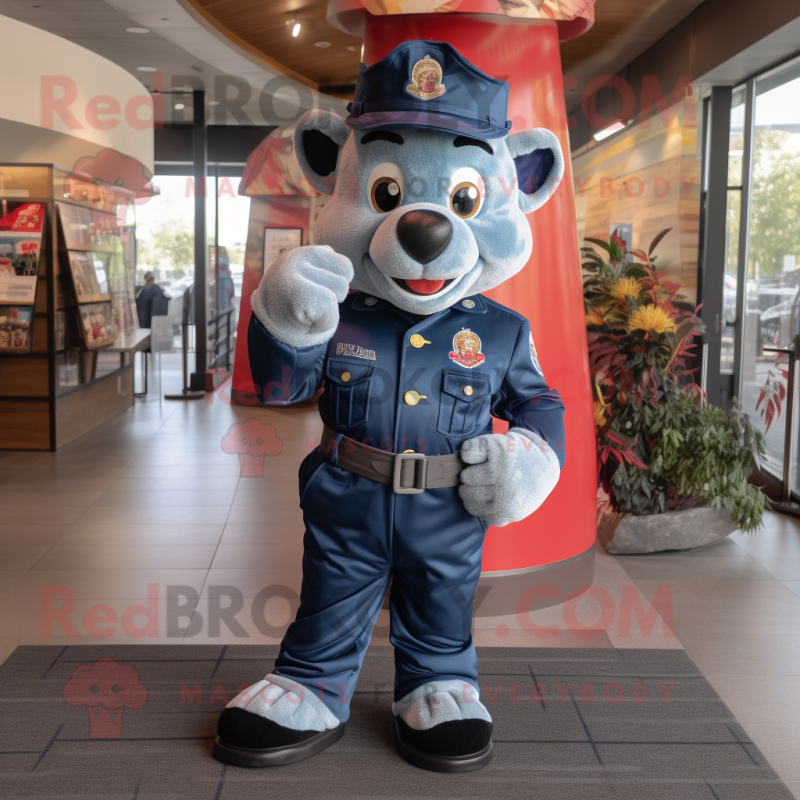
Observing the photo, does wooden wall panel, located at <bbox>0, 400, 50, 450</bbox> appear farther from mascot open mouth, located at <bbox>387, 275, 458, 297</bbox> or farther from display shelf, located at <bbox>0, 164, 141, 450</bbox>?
mascot open mouth, located at <bbox>387, 275, 458, 297</bbox>

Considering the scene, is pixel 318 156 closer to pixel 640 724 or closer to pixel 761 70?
pixel 640 724

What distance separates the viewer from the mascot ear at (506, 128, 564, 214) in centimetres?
193

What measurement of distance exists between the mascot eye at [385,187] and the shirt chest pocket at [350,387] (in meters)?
0.33

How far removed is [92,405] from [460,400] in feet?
17.0

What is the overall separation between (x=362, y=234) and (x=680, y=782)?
136cm

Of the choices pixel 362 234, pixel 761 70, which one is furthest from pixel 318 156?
Answer: pixel 761 70

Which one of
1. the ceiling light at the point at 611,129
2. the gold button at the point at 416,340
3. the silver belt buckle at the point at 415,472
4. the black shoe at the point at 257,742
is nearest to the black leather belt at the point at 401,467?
the silver belt buckle at the point at 415,472

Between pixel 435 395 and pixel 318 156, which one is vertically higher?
pixel 318 156

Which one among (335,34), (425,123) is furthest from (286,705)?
(335,34)

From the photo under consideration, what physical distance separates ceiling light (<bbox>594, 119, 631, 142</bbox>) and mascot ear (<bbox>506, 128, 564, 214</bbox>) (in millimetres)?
4965

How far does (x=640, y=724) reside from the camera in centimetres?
215

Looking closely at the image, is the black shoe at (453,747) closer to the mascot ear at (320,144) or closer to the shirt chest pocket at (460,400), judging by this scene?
the shirt chest pocket at (460,400)

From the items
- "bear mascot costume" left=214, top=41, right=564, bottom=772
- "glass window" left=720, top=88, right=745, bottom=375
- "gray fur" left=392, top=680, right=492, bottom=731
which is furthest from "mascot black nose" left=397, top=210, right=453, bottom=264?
"glass window" left=720, top=88, right=745, bottom=375

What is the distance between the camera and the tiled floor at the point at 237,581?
8.63 ft
